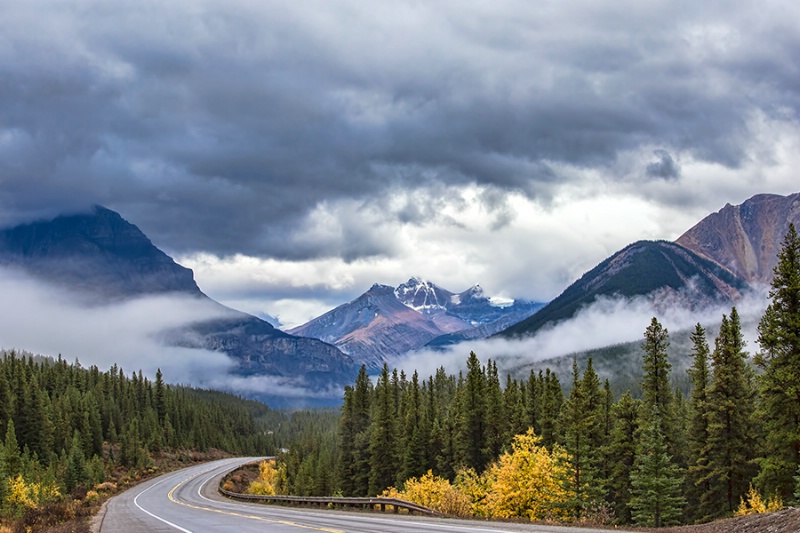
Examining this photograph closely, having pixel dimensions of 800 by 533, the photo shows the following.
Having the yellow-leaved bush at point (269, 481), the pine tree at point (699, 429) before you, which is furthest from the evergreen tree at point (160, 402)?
the pine tree at point (699, 429)

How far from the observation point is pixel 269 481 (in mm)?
116688

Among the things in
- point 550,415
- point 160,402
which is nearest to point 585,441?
point 550,415

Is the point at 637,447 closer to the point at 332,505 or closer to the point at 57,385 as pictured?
the point at 332,505

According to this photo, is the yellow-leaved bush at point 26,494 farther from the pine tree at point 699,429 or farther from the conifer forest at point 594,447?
the pine tree at point 699,429

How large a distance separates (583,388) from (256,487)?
62.5 metres

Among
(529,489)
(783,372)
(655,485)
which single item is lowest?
(529,489)

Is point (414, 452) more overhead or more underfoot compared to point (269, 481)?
more overhead

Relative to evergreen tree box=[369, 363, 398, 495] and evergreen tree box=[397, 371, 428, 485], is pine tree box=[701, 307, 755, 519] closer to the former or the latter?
evergreen tree box=[397, 371, 428, 485]

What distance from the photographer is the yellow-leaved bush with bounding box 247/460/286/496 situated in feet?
318

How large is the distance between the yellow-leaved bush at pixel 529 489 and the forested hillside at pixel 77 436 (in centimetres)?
3041

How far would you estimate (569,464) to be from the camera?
4984 cm

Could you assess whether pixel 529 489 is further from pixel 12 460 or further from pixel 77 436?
pixel 77 436

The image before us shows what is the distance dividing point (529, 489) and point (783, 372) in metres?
19.6

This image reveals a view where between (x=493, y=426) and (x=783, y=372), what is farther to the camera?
(x=493, y=426)
